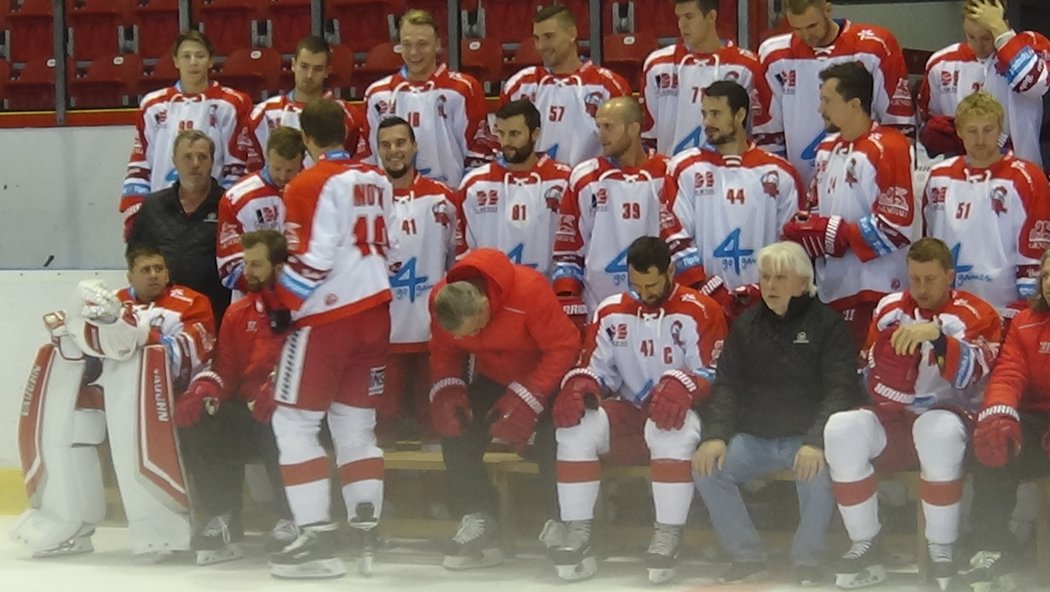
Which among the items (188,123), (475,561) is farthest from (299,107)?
(475,561)

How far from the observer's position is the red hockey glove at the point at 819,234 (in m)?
4.95

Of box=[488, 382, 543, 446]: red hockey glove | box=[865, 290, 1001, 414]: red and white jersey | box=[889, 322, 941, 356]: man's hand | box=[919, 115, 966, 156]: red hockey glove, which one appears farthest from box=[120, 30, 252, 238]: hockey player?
box=[889, 322, 941, 356]: man's hand

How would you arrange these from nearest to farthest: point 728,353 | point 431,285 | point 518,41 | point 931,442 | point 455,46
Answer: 1. point 931,442
2. point 728,353
3. point 431,285
4. point 455,46
5. point 518,41

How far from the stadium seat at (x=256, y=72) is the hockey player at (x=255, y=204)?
7.47ft

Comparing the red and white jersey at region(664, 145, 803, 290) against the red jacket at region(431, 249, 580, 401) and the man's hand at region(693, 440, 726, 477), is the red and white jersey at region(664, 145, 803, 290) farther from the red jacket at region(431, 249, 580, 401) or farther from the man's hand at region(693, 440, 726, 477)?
the man's hand at region(693, 440, 726, 477)

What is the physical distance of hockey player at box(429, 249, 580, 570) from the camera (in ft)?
15.7

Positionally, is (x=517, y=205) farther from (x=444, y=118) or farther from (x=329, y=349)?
(x=329, y=349)

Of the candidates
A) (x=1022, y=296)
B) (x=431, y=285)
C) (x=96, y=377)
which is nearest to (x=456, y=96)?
(x=431, y=285)

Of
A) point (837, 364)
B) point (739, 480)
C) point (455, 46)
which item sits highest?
point (455, 46)

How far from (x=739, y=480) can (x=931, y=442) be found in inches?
21.6

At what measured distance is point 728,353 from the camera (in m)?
4.69

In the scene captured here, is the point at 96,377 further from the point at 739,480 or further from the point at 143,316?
the point at 739,480

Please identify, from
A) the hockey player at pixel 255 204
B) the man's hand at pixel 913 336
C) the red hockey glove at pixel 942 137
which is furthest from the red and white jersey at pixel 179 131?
the man's hand at pixel 913 336

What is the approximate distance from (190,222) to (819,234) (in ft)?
7.06
